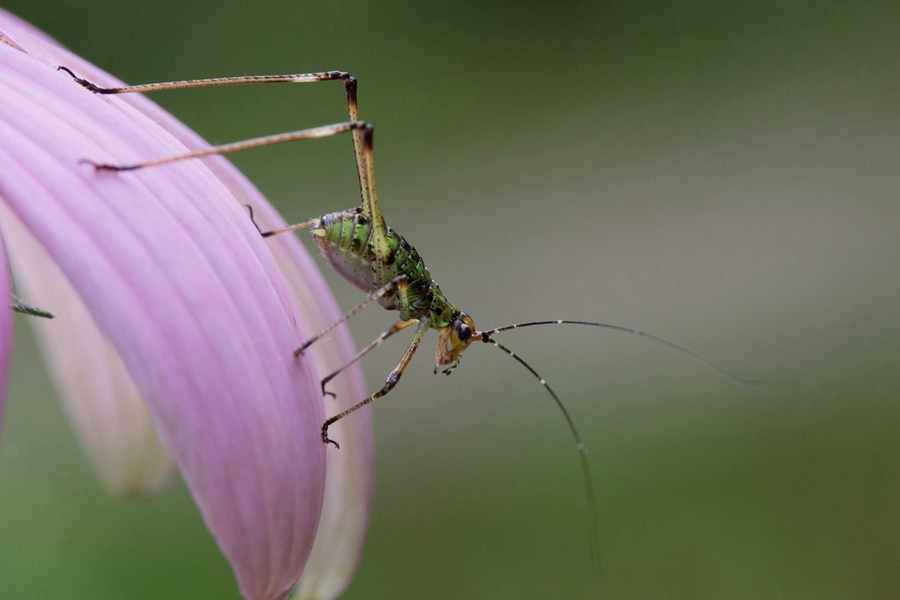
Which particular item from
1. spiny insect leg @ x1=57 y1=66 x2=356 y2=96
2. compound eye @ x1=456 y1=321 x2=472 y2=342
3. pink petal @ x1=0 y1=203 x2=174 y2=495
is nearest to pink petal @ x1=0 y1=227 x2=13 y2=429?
spiny insect leg @ x1=57 y1=66 x2=356 y2=96

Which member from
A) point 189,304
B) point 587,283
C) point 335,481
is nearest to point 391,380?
point 335,481

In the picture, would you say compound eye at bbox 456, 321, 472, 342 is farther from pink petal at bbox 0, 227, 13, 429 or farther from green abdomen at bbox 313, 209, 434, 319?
pink petal at bbox 0, 227, 13, 429

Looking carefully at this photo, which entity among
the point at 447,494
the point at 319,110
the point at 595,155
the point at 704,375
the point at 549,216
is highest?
the point at 319,110

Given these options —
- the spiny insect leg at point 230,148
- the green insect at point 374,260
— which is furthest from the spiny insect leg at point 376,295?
the spiny insect leg at point 230,148

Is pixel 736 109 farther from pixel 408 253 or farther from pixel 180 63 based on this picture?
pixel 408 253

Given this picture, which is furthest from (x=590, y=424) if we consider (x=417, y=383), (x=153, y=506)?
(x=153, y=506)

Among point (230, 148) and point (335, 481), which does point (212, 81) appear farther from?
point (335, 481)

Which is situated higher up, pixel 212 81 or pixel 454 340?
pixel 212 81
